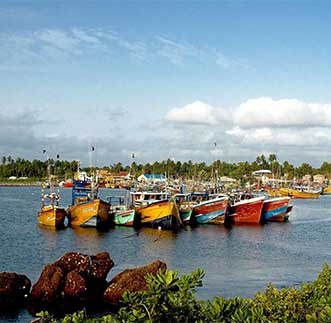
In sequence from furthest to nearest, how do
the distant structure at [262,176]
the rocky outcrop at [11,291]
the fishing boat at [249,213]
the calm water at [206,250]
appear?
1. the distant structure at [262,176]
2. the fishing boat at [249,213]
3. the calm water at [206,250]
4. the rocky outcrop at [11,291]

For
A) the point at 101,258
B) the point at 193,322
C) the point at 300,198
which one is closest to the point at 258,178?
the point at 300,198

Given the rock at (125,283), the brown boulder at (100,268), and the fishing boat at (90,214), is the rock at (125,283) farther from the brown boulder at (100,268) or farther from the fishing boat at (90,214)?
the fishing boat at (90,214)

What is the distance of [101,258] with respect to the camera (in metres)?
22.7

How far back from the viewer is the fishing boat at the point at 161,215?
148 feet

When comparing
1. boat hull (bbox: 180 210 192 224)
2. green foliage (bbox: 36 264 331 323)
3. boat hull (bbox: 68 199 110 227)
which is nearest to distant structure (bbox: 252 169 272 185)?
boat hull (bbox: 180 210 192 224)

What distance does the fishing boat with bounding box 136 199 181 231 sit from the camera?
45000mm

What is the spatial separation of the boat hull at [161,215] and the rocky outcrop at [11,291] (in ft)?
81.2

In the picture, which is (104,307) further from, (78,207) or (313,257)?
(78,207)

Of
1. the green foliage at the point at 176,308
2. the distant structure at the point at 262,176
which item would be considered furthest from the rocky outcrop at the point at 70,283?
the distant structure at the point at 262,176

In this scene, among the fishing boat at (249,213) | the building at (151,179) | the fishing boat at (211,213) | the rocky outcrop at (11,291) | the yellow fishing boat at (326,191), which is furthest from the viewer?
the yellow fishing boat at (326,191)

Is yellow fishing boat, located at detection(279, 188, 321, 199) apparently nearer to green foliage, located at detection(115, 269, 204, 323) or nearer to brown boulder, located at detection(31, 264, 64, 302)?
brown boulder, located at detection(31, 264, 64, 302)

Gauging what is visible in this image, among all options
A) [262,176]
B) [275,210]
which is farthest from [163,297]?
[262,176]

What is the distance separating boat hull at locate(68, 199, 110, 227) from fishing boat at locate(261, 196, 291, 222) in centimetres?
1763

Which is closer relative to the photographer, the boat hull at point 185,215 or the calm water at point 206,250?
the calm water at point 206,250
